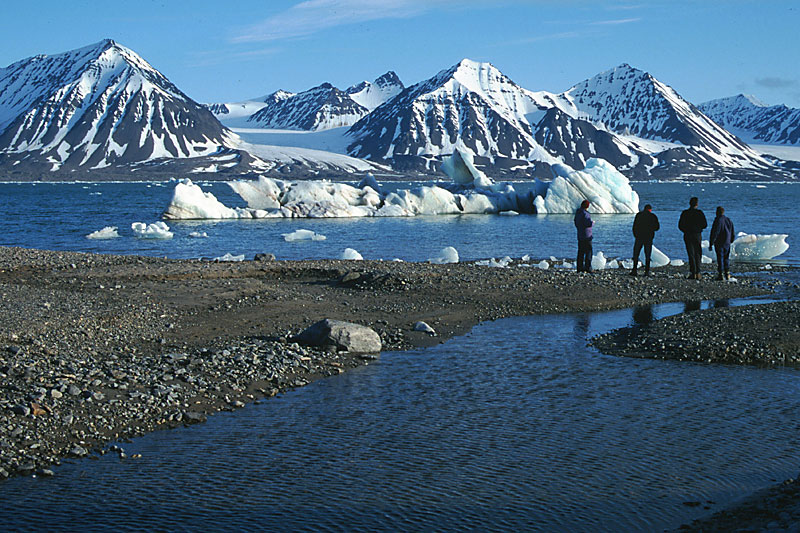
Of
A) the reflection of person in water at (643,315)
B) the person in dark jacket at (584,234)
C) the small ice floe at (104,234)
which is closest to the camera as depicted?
the reflection of person in water at (643,315)

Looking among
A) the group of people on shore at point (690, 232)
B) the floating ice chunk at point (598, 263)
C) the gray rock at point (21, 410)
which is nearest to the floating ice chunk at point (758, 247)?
the floating ice chunk at point (598, 263)

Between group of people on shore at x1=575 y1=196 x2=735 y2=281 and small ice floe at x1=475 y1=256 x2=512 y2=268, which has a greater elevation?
group of people on shore at x1=575 y1=196 x2=735 y2=281

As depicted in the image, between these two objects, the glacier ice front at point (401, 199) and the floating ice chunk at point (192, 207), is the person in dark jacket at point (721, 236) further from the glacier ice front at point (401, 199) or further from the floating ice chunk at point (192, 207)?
the floating ice chunk at point (192, 207)

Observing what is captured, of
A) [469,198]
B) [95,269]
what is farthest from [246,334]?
[469,198]

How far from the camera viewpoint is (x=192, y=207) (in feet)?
214

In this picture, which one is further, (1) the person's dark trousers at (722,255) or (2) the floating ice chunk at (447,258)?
(2) the floating ice chunk at (447,258)

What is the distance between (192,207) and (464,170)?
2851cm

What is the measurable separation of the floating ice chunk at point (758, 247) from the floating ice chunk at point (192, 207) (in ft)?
139

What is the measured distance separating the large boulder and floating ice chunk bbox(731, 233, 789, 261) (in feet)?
70.6

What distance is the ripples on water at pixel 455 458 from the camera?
25.5ft

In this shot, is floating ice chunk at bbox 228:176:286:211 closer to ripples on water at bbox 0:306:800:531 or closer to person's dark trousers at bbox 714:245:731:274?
person's dark trousers at bbox 714:245:731:274

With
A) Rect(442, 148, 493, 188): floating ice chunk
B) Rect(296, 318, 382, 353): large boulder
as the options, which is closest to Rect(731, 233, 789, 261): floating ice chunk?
Rect(296, 318, 382, 353): large boulder

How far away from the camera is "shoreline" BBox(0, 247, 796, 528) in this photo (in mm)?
10211

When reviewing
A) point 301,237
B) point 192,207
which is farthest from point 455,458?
point 192,207
